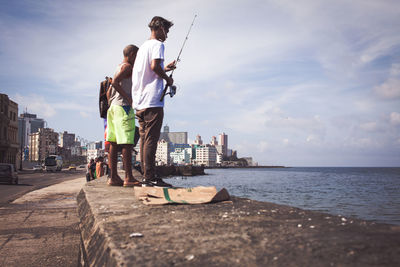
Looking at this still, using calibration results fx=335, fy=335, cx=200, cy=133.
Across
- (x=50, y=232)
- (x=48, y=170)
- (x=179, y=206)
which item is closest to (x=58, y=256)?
(x=50, y=232)

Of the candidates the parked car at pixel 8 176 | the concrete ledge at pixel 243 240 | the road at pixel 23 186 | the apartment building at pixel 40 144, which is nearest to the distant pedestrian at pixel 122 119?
the concrete ledge at pixel 243 240

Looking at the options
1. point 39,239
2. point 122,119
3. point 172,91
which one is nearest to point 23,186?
point 39,239

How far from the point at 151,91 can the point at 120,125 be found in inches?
34.3

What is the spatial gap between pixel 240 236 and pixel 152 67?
312 cm

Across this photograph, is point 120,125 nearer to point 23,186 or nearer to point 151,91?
point 151,91

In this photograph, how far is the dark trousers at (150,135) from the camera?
4.12 m

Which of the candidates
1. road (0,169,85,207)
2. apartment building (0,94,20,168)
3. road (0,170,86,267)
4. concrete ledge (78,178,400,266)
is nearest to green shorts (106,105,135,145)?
road (0,170,86,267)

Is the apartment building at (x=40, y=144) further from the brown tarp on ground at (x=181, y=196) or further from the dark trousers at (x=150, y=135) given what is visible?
the brown tarp on ground at (x=181, y=196)

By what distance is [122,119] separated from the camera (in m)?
4.79

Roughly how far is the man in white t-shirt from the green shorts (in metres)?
0.42

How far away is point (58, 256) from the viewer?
3727mm

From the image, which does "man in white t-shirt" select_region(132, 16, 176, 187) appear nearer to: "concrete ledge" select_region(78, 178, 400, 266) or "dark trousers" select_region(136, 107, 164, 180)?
"dark trousers" select_region(136, 107, 164, 180)

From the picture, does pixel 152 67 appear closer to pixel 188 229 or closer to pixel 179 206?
pixel 179 206

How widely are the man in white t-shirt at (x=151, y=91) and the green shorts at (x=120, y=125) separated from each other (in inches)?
16.6
